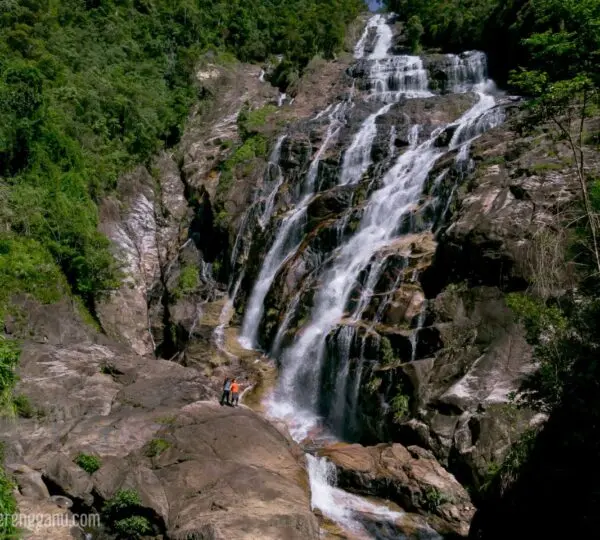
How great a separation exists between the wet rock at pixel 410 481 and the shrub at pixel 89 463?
591 centimetres

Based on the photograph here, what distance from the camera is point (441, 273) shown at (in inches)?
655

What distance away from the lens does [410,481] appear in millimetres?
12461

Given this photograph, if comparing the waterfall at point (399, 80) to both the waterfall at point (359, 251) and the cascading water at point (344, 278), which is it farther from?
the waterfall at point (359, 251)

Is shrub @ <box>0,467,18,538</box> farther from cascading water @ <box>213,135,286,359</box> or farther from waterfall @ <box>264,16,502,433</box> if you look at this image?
cascading water @ <box>213,135,286,359</box>

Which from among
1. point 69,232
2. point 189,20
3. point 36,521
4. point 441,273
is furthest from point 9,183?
point 189,20

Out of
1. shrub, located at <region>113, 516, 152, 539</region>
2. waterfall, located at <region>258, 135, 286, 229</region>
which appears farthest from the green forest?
shrub, located at <region>113, 516, 152, 539</region>

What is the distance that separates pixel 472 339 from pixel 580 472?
694 centimetres

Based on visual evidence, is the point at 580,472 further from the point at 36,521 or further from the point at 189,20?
the point at 189,20

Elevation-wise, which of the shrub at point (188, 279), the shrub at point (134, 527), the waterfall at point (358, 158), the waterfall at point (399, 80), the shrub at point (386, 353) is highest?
the waterfall at point (399, 80)

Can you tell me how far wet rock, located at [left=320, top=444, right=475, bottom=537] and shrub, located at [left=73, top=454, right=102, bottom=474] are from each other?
19.4 feet

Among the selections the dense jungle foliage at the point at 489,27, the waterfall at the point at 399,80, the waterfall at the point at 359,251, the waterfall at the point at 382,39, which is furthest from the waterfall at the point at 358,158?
the waterfall at the point at 382,39

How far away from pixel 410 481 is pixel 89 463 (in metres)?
7.48

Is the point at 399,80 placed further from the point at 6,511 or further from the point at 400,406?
the point at 6,511

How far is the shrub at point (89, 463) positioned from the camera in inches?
416
